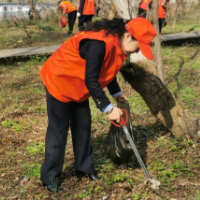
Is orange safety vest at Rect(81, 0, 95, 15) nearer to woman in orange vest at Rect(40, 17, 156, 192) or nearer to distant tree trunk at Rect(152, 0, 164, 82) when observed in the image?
distant tree trunk at Rect(152, 0, 164, 82)

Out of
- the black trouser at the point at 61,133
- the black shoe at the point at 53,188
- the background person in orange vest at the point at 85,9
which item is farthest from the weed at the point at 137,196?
the background person in orange vest at the point at 85,9

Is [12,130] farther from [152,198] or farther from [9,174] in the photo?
[152,198]

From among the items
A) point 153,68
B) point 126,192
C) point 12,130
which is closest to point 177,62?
point 153,68

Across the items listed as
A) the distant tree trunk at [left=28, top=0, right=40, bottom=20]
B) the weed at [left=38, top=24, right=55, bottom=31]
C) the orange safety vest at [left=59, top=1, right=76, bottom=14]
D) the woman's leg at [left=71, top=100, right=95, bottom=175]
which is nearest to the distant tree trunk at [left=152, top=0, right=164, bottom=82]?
the woman's leg at [left=71, top=100, right=95, bottom=175]

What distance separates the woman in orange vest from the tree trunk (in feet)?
1.47

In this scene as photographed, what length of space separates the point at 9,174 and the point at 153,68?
1.85 m

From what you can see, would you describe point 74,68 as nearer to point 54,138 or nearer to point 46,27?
point 54,138

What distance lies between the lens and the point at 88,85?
2129 mm

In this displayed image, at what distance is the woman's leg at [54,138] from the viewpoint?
8.02 ft

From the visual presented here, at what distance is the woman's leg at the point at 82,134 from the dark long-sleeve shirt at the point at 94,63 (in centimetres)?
42

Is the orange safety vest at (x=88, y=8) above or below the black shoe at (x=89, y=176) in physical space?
above

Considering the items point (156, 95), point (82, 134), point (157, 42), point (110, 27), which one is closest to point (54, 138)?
point (82, 134)

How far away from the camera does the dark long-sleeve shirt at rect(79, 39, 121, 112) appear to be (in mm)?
2035

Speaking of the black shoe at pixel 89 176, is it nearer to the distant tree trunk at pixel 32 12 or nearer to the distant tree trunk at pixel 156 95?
the distant tree trunk at pixel 156 95
